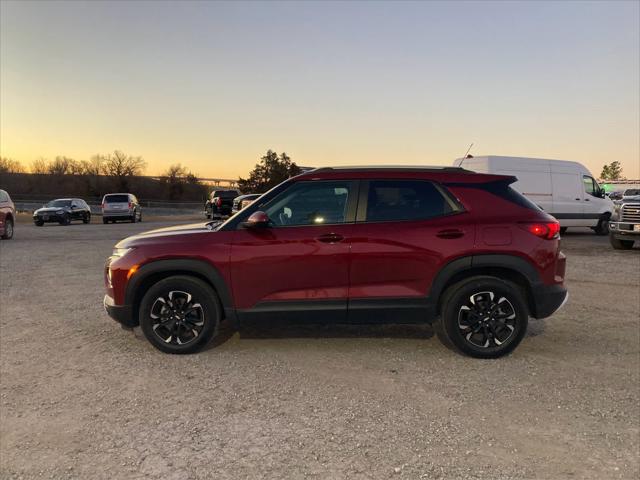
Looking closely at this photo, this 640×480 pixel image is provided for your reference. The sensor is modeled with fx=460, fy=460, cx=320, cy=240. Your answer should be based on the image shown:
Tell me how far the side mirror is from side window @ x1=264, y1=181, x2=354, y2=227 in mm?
148

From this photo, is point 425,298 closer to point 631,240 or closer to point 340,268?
point 340,268

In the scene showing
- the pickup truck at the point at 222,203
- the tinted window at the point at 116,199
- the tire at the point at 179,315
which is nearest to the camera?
the tire at the point at 179,315

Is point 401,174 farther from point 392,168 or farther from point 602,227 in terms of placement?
point 602,227

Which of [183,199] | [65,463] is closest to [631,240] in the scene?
[65,463]

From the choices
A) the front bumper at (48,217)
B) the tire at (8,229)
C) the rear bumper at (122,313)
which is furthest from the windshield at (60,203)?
the rear bumper at (122,313)

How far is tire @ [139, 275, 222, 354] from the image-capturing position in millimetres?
4457

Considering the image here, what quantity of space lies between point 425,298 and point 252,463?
2360 mm

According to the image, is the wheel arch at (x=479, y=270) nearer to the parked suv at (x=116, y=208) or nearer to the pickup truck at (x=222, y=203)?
the pickup truck at (x=222, y=203)

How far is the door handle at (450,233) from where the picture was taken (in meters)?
4.42

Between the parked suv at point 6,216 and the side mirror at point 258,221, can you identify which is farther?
the parked suv at point 6,216

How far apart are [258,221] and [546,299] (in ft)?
9.46

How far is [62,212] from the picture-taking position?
26.8m

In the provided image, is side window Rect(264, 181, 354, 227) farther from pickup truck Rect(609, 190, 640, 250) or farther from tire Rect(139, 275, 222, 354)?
pickup truck Rect(609, 190, 640, 250)

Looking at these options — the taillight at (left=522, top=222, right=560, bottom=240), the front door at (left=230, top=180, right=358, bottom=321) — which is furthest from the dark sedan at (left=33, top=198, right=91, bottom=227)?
the taillight at (left=522, top=222, right=560, bottom=240)
